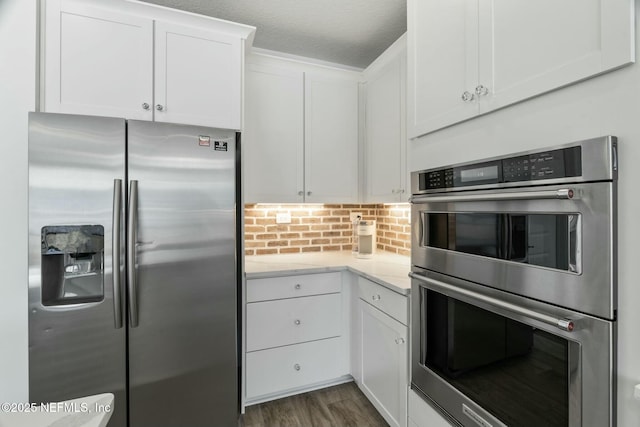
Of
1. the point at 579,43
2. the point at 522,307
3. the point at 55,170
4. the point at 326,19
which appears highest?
the point at 326,19

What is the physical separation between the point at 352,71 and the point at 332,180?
92cm

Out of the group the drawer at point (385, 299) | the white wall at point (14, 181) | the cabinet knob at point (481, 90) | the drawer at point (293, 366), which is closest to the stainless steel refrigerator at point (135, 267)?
the white wall at point (14, 181)

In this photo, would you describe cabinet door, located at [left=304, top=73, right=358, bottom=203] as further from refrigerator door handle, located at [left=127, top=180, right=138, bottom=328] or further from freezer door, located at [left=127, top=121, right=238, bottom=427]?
refrigerator door handle, located at [left=127, top=180, right=138, bottom=328]

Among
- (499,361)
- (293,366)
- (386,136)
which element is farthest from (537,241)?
(293,366)

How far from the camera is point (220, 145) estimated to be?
1650 mm

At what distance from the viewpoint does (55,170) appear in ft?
4.57

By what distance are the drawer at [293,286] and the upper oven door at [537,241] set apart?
1.01 m

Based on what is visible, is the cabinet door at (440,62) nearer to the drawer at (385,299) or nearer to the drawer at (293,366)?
the drawer at (385,299)

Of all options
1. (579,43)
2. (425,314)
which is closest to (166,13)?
(579,43)

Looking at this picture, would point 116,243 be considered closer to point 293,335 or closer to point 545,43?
point 293,335

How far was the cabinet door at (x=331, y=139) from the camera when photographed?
7.93 ft

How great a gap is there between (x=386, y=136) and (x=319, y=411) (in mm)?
1927

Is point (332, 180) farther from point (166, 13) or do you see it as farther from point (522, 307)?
point (522, 307)

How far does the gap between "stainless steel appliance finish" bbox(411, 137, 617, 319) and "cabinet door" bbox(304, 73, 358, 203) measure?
137cm
